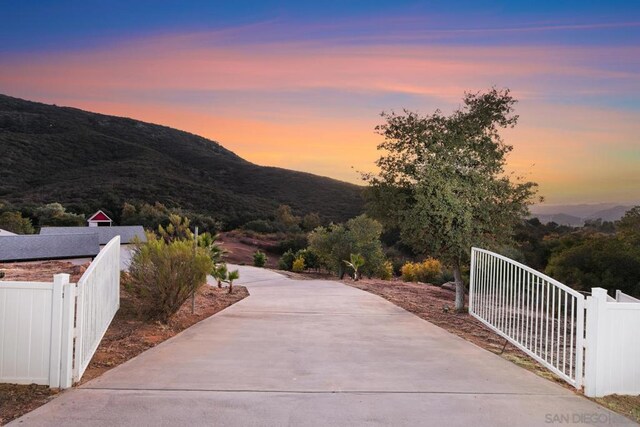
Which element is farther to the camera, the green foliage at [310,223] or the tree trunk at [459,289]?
the green foliage at [310,223]

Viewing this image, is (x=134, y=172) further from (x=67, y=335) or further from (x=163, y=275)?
(x=67, y=335)

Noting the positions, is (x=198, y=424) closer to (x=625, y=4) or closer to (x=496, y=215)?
(x=496, y=215)

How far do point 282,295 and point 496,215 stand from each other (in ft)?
19.0

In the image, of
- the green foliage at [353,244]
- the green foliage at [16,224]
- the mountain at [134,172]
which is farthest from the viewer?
the mountain at [134,172]

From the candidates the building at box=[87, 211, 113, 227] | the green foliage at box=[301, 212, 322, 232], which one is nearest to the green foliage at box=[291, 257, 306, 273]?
the building at box=[87, 211, 113, 227]

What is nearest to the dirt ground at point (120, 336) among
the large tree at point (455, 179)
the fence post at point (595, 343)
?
the large tree at point (455, 179)

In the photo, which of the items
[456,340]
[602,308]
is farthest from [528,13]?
[602,308]

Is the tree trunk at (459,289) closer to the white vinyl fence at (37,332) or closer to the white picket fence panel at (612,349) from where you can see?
the white picket fence panel at (612,349)

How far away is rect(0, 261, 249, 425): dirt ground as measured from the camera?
5.27m

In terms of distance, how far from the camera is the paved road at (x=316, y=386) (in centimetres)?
495

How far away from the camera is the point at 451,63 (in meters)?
19.4

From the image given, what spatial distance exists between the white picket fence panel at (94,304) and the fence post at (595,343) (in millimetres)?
5140

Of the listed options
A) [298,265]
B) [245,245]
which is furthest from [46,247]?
[245,245]

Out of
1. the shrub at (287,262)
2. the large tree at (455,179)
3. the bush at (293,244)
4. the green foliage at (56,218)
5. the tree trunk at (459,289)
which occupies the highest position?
the large tree at (455,179)
